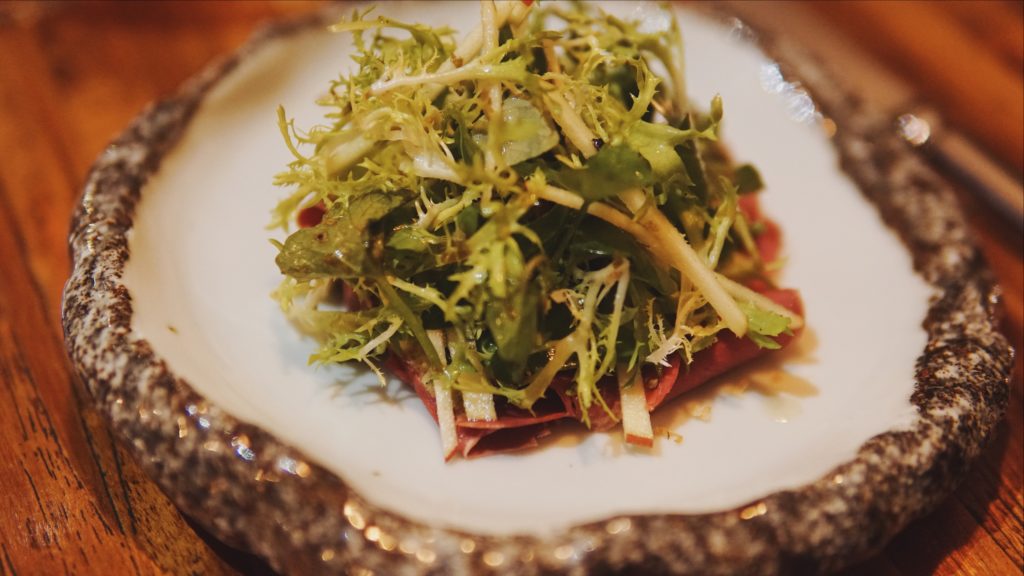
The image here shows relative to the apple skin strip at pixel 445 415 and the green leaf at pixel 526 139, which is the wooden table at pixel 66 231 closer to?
the apple skin strip at pixel 445 415

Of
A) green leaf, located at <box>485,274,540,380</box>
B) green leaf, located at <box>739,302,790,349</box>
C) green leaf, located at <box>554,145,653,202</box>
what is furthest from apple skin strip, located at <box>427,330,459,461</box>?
green leaf, located at <box>739,302,790,349</box>

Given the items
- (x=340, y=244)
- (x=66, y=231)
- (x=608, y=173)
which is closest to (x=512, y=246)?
(x=608, y=173)

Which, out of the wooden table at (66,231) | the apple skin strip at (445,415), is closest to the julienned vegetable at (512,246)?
the apple skin strip at (445,415)

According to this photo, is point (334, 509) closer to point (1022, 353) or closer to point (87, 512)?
point (87, 512)

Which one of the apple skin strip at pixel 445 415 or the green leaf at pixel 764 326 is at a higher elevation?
the green leaf at pixel 764 326

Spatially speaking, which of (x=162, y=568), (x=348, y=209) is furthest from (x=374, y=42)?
(x=162, y=568)

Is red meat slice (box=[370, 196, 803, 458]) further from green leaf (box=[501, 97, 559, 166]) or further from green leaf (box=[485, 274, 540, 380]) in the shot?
green leaf (box=[501, 97, 559, 166])

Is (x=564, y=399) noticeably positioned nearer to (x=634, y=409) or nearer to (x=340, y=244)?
(x=634, y=409)
